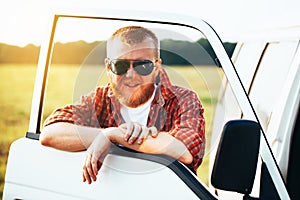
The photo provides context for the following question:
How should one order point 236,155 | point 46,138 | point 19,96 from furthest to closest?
1. point 19,96
2. point 46,138
3. point 236,155

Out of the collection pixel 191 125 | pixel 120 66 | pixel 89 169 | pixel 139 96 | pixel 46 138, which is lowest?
pixel 89 169

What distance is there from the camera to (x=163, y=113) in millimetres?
2865

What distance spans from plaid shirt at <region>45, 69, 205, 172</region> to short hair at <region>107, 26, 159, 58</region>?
15cm

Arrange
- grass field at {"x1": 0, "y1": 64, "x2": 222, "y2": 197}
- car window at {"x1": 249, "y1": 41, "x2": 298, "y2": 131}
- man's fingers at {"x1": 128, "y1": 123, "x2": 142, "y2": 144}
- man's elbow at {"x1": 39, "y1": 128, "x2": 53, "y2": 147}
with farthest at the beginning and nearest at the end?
1. grass field at {"x1": 0, "y1": 64, "x2": 222, "y2": 197}
2. car window at {"x1": 249, "y1": 41, "x2": 298, "y2": 131}
3. man's elbow at {"x1": 39, "y1": 128, "x2": 53, "y2": 147}
4. man's fingers at {"x1": 128, "y1": 123, "x2": 142, "y2": 144}

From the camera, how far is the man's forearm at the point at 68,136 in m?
2.86

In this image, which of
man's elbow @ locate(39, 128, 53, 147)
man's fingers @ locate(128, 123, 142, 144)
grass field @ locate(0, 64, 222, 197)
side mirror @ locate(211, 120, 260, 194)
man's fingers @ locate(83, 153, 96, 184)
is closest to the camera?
side mirror @ locate(211, 120, 260, 194)

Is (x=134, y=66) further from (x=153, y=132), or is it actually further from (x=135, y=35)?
(x=153, y=132)

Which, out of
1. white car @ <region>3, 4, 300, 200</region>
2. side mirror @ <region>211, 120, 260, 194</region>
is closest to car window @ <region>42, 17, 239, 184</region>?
white car @ <region>3, 4, 300, 200</region>

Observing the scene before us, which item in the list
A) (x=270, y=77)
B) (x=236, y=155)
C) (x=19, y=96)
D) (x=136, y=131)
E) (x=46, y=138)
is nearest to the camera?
(x=236, y=155)

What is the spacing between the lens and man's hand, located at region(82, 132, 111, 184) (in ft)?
9.20

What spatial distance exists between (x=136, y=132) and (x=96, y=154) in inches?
8.3

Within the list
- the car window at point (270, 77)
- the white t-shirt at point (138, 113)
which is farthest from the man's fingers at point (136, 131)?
the car window at point (270, 77)

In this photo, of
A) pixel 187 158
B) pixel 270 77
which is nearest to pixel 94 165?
pixel 187 158

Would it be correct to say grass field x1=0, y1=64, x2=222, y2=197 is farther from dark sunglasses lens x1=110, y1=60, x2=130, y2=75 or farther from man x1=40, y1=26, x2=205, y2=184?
dark sunglasses lens x1=110, y1=60, x2=130, y2=75
